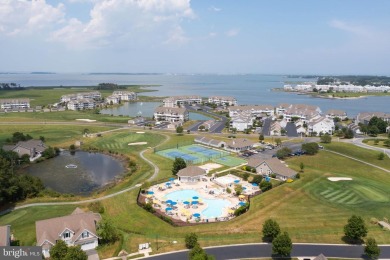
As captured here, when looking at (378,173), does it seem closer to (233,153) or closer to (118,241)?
(233,153)

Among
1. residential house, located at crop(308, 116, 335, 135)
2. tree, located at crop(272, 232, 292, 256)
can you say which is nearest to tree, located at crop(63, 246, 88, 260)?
tree, located at crop(272, 232, 292, 256)

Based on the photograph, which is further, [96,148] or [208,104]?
[208,104]

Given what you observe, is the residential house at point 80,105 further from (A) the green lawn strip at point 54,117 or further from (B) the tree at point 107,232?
(B) the tree at point 107,232

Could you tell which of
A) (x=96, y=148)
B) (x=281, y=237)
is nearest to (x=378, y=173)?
(x=281, y=237)

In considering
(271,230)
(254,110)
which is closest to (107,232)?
(271,230)

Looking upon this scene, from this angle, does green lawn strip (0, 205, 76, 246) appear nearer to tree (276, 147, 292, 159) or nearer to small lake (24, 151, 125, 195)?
small lake (24, 151, 125, 195)

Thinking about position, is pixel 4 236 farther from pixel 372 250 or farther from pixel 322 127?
pixel 322 127
